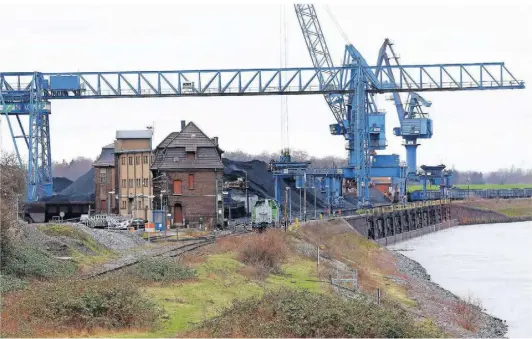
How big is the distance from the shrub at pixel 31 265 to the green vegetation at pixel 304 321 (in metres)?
9.12

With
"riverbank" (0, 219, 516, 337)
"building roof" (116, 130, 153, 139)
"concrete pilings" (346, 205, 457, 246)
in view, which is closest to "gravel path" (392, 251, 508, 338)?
"riverbank" (0, 219, 516, 337)

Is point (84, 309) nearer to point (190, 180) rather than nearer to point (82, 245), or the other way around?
point (82, 245)

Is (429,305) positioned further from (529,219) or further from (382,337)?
(529,219)

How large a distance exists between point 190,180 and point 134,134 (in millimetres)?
7772

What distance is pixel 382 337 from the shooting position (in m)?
24.4

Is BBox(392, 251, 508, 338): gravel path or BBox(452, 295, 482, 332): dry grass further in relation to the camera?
BBox(452, 295, 482, 332): dry grass

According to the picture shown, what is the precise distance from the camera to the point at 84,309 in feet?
81.8

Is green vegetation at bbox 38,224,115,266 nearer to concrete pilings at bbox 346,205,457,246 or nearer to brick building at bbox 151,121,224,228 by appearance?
brick building at bbox 151,121,224,228

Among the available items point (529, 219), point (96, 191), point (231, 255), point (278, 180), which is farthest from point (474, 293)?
point (529, 219)

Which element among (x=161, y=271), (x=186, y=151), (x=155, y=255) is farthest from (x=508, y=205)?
(x=161, y=271)

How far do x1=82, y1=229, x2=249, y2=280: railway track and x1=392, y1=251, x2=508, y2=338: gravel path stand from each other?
11.2 metres

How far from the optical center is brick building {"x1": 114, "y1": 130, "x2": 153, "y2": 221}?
70.1 m

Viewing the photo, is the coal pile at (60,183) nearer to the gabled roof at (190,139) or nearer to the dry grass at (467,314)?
the gabled roof at (190,139)

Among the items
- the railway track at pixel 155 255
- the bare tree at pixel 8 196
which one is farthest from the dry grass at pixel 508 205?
the bare tree at pixel 8 196
